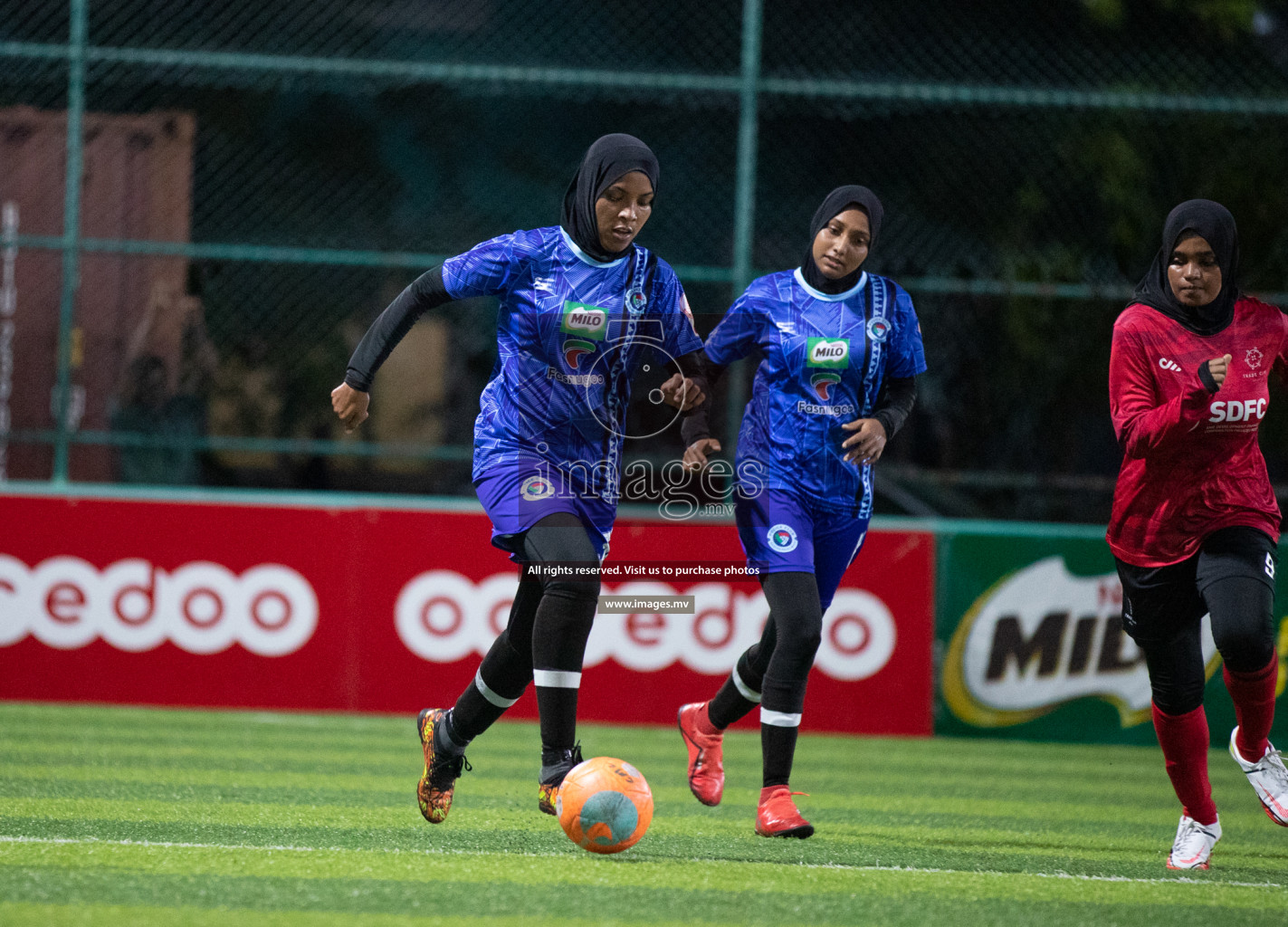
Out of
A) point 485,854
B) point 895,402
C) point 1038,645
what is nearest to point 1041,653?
point 1038,645

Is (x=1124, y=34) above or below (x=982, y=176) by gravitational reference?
above

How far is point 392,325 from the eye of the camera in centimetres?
520

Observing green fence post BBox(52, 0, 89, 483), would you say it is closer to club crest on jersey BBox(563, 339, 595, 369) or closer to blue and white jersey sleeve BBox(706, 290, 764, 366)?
blue and white jersey sleeve BBox(706, 290, 764, 366)

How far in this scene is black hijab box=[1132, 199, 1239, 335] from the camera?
5.04 meters

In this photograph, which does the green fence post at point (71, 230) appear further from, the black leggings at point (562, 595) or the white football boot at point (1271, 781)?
the white football boot at point (1271, 781)

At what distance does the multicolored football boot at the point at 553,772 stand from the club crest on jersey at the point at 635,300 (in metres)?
1.44

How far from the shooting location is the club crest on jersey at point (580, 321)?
5176mm

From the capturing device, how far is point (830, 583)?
5828 mm

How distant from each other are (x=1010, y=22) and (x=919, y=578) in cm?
733

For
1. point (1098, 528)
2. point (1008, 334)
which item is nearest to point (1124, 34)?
point (1008, 334)

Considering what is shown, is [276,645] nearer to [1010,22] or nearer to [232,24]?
[232,24]

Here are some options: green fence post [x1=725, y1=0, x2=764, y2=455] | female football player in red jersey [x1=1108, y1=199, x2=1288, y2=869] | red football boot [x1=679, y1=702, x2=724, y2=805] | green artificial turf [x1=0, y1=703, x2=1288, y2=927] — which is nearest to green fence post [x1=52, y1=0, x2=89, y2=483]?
green artificial turf [x1=0, y1=703, x2=1288, y2=927]

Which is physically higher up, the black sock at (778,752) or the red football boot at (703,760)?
the black sock at (778,752)

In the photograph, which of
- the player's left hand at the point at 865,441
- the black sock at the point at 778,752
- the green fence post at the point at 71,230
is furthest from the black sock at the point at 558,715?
the green fence post at the point at 71,230
